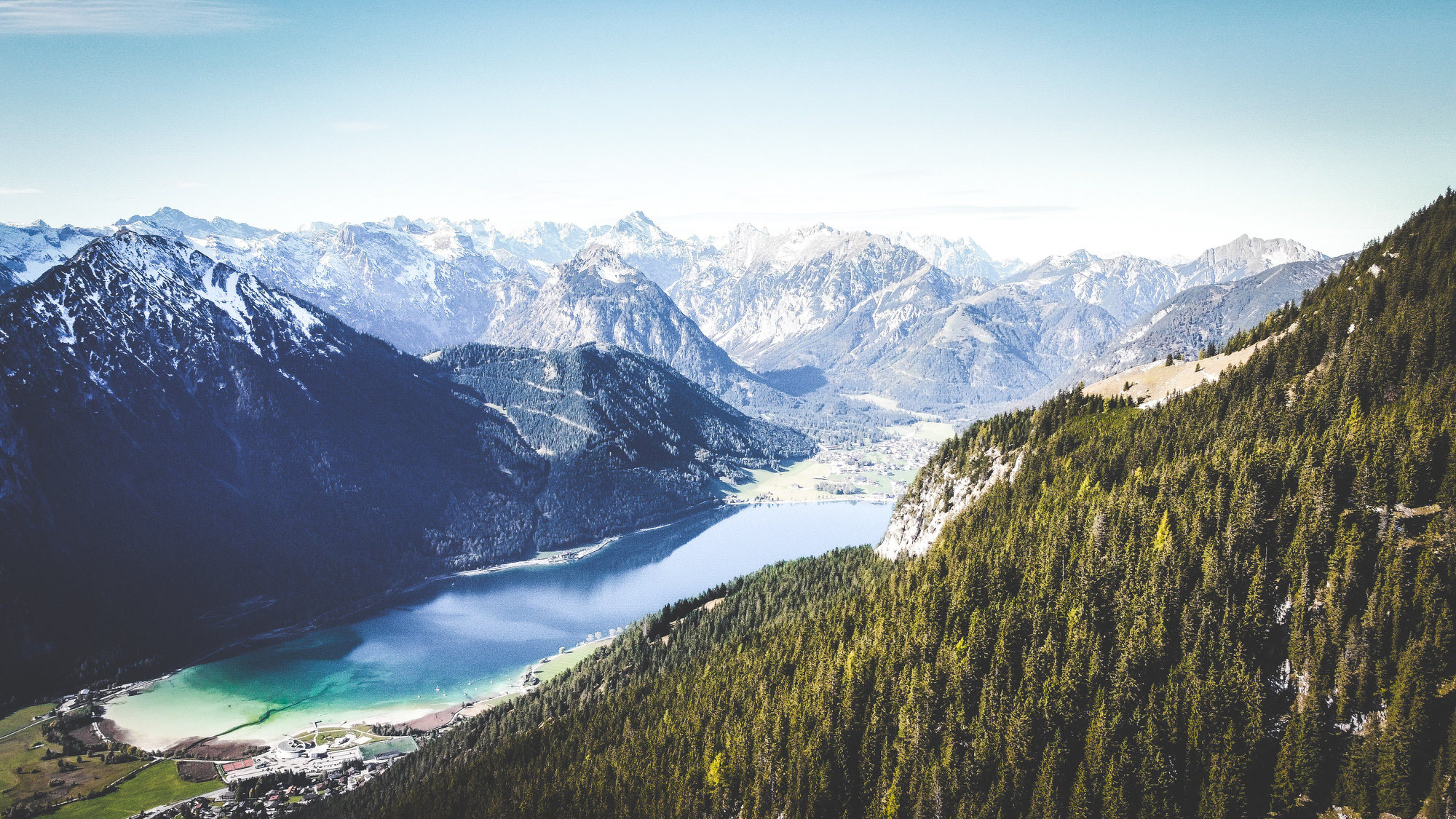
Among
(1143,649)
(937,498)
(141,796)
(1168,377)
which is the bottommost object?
(141,796)

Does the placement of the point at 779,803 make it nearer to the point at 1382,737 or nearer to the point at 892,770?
the point at 892,770

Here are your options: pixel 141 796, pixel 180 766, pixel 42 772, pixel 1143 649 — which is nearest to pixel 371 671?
pixel 180 766

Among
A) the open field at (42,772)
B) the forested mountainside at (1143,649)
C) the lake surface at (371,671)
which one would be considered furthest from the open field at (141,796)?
the forested mountainside at (1143,649)

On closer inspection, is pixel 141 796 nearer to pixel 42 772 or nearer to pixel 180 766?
pixel 180 766

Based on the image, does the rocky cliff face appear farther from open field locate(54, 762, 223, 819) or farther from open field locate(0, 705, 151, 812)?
open field locate(0, 705, 151, 812)

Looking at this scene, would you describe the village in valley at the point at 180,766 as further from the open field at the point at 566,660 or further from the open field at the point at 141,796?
the open field at the point at 566,660

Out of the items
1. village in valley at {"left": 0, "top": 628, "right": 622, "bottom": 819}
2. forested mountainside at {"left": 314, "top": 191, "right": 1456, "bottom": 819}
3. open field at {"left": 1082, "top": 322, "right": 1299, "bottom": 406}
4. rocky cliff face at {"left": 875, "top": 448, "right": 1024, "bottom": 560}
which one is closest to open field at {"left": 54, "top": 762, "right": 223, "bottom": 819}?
village in valley at {"left": 0, "top": 628, "right": 622, "bottom": 819}
